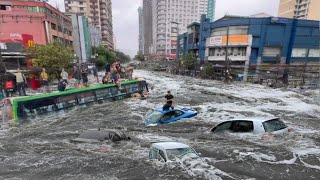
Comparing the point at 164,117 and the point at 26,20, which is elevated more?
the point at 26,20

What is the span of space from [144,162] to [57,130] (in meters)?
7.01

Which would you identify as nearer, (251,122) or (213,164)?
(213,164)

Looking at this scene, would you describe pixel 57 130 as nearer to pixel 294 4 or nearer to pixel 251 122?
pixel 251 122

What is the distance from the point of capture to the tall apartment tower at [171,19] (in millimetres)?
134625

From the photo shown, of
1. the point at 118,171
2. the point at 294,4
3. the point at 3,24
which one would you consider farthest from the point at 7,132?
the point at 294,4

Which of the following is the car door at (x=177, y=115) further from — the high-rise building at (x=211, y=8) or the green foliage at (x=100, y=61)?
the high-rise building at (x=211, y=8)

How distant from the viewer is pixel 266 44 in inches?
1700

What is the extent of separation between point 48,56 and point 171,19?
386 ft

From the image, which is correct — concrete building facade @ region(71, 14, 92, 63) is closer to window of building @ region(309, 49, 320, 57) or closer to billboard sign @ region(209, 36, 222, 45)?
billboard sign @ region(209, 36, 222, 45)

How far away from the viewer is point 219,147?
9.84m

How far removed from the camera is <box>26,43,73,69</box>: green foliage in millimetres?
30078

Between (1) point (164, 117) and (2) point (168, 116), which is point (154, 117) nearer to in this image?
(1) point (164, 117)

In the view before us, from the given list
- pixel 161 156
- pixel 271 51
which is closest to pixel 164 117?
pixel 161 156

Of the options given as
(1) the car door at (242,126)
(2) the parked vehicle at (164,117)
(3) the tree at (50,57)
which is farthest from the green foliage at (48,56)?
(1) the car door at (242,126)
